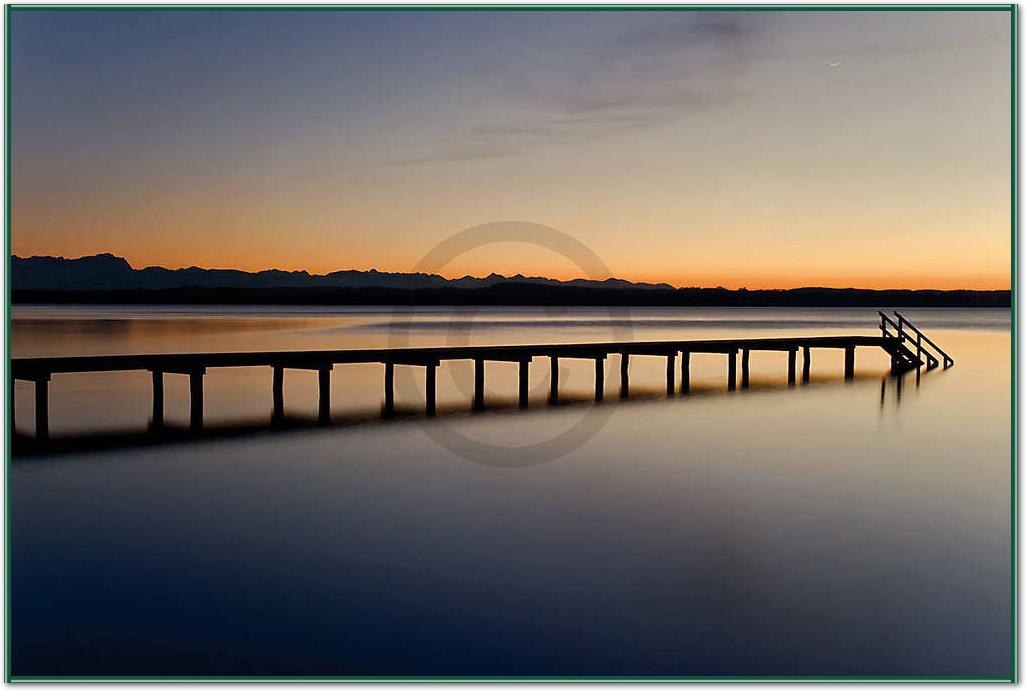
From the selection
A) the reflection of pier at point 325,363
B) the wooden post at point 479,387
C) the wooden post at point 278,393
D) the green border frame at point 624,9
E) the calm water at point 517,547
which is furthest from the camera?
the wooden post at point 479,387

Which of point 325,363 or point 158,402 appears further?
point 325,363

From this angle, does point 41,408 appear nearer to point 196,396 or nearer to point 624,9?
point 196,396

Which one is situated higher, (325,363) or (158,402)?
(325,363)

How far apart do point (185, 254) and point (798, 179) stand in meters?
18.1

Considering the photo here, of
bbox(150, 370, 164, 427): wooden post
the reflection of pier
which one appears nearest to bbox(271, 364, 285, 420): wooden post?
the reflection of pier

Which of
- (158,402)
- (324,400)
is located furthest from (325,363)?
(158,402)

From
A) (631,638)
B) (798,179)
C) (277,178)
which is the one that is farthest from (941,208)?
(277,178)

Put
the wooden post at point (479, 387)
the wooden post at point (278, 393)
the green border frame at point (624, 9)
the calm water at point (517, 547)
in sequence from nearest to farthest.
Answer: the green border frame at point (624, 9), the calm water at point (517, 547), the wooden post at point (278, 393), the wooden post at point (479, 387)

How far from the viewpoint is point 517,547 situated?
350 inches

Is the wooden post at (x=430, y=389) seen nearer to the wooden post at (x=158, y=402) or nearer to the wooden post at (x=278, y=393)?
the wooden post at (x=278, y=393)

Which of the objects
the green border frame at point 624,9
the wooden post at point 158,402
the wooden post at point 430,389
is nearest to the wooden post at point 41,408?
the wooden post at point 158,402

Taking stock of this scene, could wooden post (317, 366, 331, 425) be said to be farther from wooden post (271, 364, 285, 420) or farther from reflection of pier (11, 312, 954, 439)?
wooden post (271, 364, 285, 420)

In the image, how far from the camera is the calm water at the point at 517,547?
248 inches

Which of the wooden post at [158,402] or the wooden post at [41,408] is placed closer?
the wooden post at [41,408]
